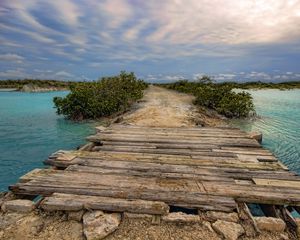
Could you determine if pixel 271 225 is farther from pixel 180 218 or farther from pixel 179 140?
pixel 179 140

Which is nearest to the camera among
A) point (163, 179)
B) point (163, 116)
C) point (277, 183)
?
point (277, 183)

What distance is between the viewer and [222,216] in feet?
12.5

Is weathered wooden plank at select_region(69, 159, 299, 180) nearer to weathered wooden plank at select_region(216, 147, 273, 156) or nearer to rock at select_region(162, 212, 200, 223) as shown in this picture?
weathered wooden plank at select_region(216, 147, 273, 156)

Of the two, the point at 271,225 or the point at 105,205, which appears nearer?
the point at 271,225

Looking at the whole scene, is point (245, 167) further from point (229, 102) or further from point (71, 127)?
point (229, 102)

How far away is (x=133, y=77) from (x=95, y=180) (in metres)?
19.8

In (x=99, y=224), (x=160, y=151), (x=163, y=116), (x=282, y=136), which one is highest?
(x=99, y=224)

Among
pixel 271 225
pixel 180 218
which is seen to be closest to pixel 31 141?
pixel 180 218

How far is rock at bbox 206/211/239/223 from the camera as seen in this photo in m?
3.78

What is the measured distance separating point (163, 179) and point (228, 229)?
1598 millimetres

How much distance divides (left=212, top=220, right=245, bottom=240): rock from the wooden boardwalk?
0.96ft

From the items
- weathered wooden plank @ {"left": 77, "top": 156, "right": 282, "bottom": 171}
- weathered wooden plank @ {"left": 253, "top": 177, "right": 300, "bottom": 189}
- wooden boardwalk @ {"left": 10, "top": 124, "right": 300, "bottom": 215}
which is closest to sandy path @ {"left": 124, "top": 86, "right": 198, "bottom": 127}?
wooden boardwalk @ {"left": 10, "top": 124, "right": 300, "bottom": 215}

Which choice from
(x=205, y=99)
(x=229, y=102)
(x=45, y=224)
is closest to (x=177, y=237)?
(x=45, y=224)

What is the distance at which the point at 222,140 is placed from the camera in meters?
7.81
